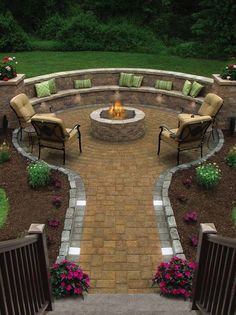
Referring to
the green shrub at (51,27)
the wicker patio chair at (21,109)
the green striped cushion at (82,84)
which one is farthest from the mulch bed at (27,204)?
the green shrub at (51,27)

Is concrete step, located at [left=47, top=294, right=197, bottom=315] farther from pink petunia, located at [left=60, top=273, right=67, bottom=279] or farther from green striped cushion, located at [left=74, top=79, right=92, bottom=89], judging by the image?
green striped cushion, located at [left=74, top=79, right=92, bottom=89]

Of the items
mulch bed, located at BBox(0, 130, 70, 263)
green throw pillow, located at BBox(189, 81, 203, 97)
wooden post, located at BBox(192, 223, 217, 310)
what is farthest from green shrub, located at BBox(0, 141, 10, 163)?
green throw pillow, located at BBox(189, 81, 203, 97)

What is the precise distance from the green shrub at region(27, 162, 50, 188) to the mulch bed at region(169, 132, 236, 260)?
317 cm

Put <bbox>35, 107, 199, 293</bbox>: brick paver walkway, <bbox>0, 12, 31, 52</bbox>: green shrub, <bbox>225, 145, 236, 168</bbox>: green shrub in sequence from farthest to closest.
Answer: <bbox>0, 12, 31, 52</bbox>: green shrub → <bbox>225, 145, 236, 168</bbox>: green shrub → <bbox>35, 107, 199, 293</bbox>: brick paver walkway

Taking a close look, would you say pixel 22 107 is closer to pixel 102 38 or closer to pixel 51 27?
pixel 102 38

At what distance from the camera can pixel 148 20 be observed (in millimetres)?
29625

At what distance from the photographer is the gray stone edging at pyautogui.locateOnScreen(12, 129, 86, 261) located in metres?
7.52

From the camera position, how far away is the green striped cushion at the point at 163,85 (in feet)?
52.9

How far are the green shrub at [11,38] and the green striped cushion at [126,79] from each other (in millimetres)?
8799

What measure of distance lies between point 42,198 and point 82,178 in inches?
58.6

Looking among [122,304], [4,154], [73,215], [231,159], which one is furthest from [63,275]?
[231,159]

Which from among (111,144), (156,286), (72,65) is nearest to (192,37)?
(72,65)

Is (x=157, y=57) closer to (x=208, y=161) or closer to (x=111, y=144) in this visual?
(x=111, y=144)

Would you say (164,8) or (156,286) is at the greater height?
(164,8)
